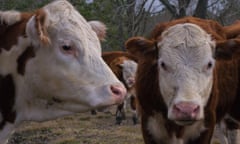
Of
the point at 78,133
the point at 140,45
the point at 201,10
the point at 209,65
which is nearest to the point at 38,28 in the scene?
the point at 140,45

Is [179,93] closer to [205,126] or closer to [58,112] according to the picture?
[205,126]

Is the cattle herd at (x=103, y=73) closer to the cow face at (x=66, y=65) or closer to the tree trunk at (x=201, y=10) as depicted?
the cow face at (x=66, y=65)

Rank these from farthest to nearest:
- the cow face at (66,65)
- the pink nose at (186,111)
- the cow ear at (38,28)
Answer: the pink nose at (186,111) → the cow face at (66,65) → the cow ear at (38,28)

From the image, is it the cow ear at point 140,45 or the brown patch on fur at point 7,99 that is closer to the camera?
the brown patch on fur at point 7,99

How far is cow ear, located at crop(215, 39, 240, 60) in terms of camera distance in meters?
5.61

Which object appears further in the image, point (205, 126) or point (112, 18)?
point (112, 18)

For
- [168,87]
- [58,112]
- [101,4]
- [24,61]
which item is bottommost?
[101,4]

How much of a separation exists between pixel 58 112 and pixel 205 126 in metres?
2.13

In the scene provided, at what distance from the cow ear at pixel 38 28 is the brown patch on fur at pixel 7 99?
0.36 m

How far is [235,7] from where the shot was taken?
24031mm

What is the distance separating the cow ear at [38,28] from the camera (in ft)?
12.6

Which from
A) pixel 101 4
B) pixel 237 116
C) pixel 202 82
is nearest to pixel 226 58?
pixel 202 82

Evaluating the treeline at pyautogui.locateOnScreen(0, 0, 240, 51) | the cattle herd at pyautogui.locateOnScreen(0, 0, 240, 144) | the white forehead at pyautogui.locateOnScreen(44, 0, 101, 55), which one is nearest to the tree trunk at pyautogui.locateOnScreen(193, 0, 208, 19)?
the treeline at pyautogui.locateOnScreen(0, 0, 240, 51)

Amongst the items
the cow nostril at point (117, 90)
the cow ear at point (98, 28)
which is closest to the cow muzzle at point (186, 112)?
the cow ear at point (98, 28)
